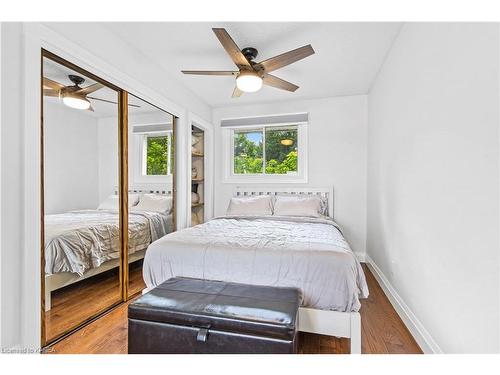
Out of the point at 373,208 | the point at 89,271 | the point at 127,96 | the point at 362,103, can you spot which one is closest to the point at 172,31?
the point at 127,96

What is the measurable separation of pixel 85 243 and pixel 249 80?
200cm

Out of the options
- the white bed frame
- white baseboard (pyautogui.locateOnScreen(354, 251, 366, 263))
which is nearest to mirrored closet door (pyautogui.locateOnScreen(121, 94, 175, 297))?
the white bed frame

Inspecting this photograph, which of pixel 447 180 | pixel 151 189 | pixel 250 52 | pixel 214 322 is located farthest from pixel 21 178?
pixel 447 180

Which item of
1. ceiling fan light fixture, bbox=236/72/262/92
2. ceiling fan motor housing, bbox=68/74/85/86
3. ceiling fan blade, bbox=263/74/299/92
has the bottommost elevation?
ceiling fan motor housing, bbox=68/74/85/86

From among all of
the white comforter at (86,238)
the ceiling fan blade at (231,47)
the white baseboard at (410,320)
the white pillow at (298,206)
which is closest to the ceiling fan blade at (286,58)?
the ceiling fan blade at (231,47)

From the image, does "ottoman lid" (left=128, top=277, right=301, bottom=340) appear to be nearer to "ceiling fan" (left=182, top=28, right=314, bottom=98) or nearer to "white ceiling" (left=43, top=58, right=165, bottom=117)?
"white ceiling" (left=43, top=58, right=165, bottom=117)

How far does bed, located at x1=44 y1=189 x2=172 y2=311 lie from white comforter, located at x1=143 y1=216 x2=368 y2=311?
0.52m

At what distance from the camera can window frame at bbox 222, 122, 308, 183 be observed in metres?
3.80

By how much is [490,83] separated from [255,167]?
3.17m

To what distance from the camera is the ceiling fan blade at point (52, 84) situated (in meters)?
1.60

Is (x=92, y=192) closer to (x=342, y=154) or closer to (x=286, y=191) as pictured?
(x=286, y=191)

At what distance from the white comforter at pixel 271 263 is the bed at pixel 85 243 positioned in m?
0.52

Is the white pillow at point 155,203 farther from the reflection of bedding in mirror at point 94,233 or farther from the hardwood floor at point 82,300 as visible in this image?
the hardwood floor at point 82,300
